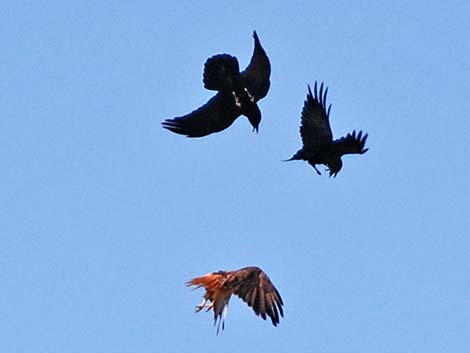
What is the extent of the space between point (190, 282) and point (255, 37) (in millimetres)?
5489

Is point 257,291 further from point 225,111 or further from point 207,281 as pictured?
point 225,111

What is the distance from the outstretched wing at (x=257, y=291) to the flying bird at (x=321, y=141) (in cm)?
375

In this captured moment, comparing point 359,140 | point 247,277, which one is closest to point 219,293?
point 247,277

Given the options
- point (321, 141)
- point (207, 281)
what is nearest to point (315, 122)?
point (321, 141)

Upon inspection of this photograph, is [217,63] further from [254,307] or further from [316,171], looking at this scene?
[254,307]

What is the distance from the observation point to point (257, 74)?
27.5m

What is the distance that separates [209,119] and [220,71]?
92 cm

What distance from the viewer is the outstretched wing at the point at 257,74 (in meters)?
27.3

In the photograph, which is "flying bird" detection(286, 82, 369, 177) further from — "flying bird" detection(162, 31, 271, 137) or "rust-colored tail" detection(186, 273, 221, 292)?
"rust-colored tail" detection(186, 273, 221, 292)

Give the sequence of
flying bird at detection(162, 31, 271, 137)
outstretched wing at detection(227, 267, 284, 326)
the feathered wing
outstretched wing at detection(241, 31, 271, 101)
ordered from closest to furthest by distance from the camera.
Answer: outstretched wing at detection(227, 267, 284, 326)
the feathered wing
flying bird at detection(162, 31, 271, 137)
outstretched wing at detection(241, 31, 271, 101)

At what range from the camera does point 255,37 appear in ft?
91.3

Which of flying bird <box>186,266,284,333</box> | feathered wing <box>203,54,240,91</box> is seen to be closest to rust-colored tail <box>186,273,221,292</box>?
flying bird <box>186,266,284,333</box>

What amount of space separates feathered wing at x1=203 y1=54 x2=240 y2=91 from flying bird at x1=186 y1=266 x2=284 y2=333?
3.84m

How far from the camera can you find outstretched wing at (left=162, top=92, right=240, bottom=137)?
27141mm
